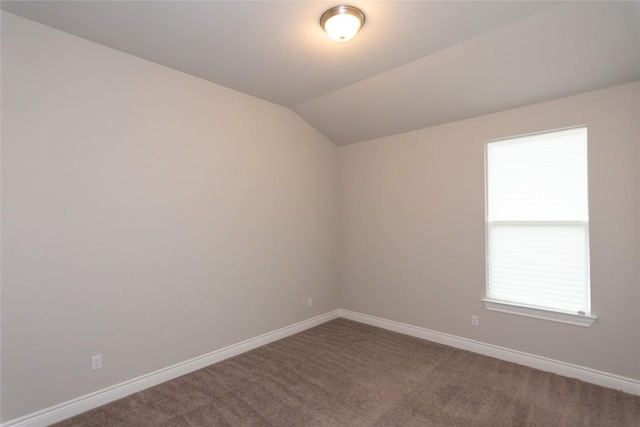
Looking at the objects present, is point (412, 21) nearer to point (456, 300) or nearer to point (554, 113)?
point (554, 113)

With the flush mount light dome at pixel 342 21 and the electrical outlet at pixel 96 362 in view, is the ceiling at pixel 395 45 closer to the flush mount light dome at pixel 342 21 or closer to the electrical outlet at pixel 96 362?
the flush mount light dome at pixel 342 21

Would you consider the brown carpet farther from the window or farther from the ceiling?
the ceiling

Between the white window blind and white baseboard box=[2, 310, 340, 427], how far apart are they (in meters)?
2.65

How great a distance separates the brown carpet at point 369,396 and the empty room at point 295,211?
2 cm

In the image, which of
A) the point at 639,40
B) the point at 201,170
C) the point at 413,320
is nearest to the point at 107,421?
the point at 201,170

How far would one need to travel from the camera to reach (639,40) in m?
2.27

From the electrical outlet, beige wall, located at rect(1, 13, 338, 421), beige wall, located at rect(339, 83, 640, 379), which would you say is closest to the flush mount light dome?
beige wall, located at rect(1, 13, 338, 421)

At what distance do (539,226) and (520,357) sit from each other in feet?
4.32

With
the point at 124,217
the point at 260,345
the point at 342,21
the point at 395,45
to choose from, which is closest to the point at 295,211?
the point at 260,345

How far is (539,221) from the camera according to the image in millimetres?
3109

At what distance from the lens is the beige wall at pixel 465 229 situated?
266 cm

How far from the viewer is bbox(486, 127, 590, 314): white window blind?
114 inches

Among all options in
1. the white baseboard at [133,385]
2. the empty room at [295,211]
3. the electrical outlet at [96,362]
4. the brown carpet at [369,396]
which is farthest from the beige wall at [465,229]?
the electrical outlet at [96,362]

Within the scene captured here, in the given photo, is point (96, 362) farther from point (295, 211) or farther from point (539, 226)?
point (539, 226)
